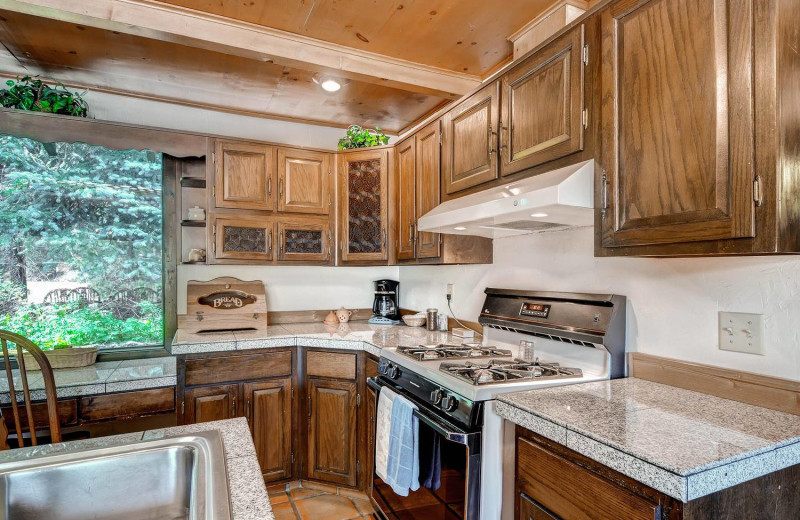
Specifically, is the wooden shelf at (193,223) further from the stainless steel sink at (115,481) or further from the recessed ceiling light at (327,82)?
the stainless steel sink at (115,481)

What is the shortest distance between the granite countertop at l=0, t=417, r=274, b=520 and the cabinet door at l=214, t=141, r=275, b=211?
6.29 ft

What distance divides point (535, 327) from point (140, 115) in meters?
2.83

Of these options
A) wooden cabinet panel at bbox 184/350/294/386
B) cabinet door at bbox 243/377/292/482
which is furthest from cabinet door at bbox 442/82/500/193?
cabinet door at bbox 243/377/292/482

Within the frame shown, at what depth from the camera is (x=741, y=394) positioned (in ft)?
4.33

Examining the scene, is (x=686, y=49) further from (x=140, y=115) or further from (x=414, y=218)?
(x=140, y=115)

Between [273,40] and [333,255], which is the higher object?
[273,40]

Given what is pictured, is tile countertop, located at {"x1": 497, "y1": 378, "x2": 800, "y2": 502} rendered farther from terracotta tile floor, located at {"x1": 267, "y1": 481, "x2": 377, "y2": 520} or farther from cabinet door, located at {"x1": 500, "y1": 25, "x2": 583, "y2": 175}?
terracotta tile floor, located at {"x1": 267, "y1": 481, "x2": 377, "y2": 520}

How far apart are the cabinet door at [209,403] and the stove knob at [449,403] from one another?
1410 millimetres

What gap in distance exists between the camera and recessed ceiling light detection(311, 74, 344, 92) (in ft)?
8.45

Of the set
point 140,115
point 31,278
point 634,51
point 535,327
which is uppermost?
point 140,115

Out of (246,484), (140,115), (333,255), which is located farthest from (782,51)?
(140,115)

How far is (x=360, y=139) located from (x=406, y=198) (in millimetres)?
663

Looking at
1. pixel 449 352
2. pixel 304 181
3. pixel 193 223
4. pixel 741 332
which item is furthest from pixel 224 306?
pixel 741 332

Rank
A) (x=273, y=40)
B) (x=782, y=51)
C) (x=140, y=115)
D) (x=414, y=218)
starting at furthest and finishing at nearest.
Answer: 1. (x=140, y=115)
2. (x=414, y=218)
3. (x=273, y=40)
4. (x=782, y=51)
